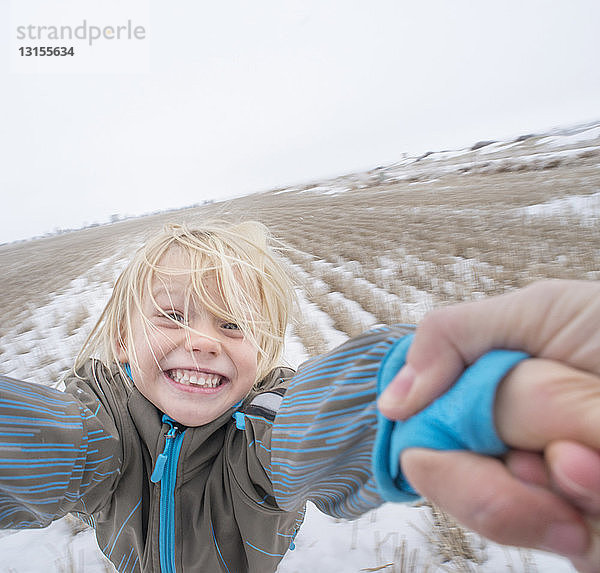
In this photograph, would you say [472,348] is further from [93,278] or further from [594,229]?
[93,278]

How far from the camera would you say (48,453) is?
73cm

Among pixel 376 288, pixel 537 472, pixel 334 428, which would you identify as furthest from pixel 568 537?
pixel 376 288

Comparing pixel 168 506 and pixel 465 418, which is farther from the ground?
pixel 465 418

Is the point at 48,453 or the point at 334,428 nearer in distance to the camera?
the point at 334,428

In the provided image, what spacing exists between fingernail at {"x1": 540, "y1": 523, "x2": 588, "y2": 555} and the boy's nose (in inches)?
29.5

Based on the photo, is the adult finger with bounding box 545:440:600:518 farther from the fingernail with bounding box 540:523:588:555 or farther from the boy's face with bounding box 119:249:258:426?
the boy's face with bounding box 119:249:258:426

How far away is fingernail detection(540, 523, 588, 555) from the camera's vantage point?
0.33m

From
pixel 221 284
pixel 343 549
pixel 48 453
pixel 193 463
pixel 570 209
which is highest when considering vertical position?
pixel 570 209

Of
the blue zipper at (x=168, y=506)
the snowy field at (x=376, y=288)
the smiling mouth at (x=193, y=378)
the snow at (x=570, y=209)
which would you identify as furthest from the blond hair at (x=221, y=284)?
the snow at (x=570, y=209)

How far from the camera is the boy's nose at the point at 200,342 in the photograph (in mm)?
950

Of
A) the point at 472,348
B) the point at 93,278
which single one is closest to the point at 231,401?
the point at 472,348

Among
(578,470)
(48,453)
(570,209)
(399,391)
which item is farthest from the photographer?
(570,209)

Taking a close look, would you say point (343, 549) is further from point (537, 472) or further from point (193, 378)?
point (537, 472)

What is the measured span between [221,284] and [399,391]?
2.16 ft
